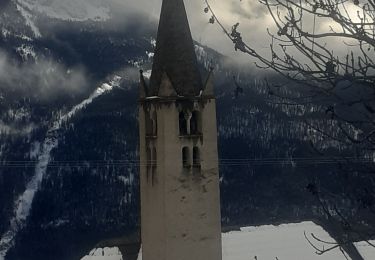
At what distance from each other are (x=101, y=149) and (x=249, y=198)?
162 feet

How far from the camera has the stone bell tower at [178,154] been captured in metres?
19.7

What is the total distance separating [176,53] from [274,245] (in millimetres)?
17216

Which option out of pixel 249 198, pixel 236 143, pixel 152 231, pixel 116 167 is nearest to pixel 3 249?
pixel 116 167

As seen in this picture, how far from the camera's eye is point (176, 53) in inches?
811

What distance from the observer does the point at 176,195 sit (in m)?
19.7

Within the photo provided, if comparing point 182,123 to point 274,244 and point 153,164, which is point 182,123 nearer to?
point 153,164

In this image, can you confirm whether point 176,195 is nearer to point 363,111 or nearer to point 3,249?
point 363,111

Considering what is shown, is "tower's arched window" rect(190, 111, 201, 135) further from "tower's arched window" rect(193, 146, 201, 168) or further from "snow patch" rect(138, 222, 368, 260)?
"snow patch" rect(138, 222, 368, 260)

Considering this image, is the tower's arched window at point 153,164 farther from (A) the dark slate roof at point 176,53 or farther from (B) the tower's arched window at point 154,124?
(A) the dark slate roof at point 176,53

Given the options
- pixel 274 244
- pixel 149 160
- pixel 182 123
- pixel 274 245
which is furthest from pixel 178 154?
pixel 274 244

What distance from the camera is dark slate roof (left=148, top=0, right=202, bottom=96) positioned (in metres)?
20.5

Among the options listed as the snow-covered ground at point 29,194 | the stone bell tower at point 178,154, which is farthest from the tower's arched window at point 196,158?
the snow-covered ground at point 29,194

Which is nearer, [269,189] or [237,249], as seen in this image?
[237,249]

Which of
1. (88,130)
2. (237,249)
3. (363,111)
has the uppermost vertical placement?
(88,130)
